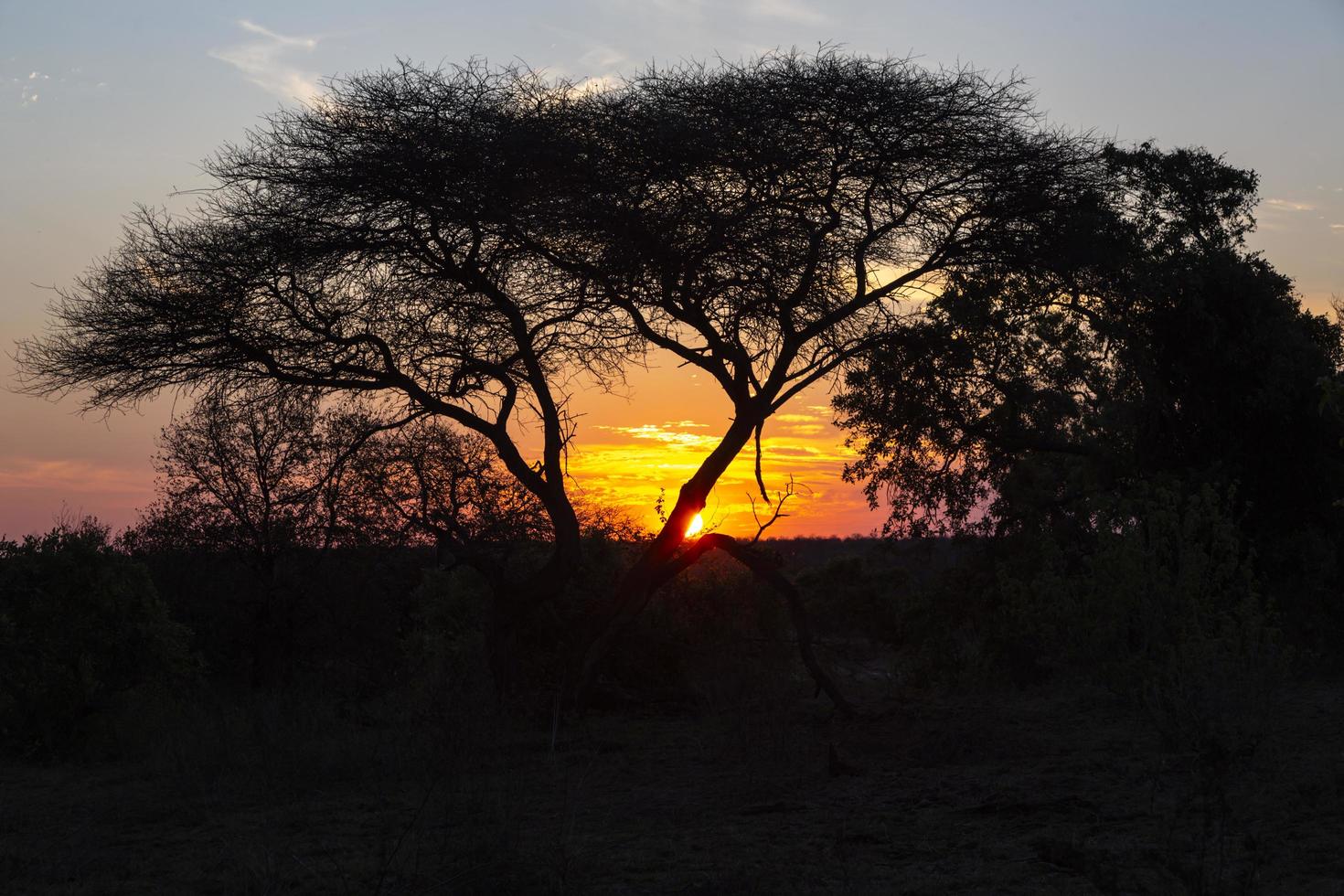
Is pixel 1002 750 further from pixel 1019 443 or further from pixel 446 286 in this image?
pixel 446 286

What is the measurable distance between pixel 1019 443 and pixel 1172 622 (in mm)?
6004

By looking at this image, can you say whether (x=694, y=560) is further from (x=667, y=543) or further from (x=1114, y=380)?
(x=1114, y=380)

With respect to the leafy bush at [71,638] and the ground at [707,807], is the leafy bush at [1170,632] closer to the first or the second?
the ground at [707,807]

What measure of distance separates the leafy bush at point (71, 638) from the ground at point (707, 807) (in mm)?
775

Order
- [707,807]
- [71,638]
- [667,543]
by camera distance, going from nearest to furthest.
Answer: [707,807] → [667,543] → [71,638]

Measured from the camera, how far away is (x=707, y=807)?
8797mm

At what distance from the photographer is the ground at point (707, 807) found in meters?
6.39

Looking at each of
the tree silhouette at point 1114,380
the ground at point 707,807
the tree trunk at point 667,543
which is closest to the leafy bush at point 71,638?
the ground at point 707,807

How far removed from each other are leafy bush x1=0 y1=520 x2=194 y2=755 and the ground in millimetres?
775

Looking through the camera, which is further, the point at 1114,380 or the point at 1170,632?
the point at 1114,380

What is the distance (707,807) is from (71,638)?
8.56 meters

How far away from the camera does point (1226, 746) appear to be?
7.75 metres

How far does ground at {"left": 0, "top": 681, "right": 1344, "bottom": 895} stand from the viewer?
6395mm

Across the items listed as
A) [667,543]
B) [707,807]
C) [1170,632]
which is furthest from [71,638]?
[1170,632]
